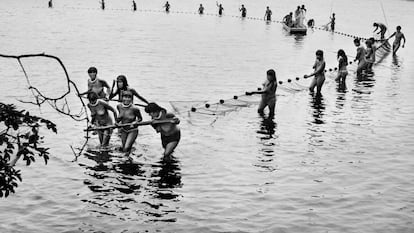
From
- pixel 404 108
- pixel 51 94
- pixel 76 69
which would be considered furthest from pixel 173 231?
pixel 76 69

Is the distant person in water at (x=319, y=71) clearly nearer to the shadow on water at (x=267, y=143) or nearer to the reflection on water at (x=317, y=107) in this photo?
the reflection on water at (x=317, y=107)

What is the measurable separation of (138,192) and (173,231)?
6.93 ft

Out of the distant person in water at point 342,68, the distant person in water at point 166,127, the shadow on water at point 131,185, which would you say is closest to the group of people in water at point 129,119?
the distant person in water at point 166,127

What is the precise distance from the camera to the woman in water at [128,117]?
52.7 ft

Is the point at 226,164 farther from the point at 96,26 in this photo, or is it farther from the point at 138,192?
the point at 96,26

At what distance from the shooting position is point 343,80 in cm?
3086

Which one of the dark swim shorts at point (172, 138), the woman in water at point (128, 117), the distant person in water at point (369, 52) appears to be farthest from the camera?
the distant person in water at point (369, 52)

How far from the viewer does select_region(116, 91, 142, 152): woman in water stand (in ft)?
52.7

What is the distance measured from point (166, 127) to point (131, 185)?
1.98 m

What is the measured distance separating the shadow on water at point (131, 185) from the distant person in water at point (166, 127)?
53 centimetres

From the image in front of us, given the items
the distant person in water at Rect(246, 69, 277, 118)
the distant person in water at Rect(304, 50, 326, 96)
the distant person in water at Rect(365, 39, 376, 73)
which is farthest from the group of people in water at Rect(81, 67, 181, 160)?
the distant person in water at Rect(365, 39, 376, 73)

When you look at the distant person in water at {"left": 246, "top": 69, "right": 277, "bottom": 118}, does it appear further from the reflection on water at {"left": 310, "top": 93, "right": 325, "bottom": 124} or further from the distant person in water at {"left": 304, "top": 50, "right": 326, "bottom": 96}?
the distant person in water at {"left": 304, "top": 50, "right": 326, "bottom": 96}

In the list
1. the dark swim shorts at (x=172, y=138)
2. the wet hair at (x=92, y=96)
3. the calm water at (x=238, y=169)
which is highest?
the wet hair at (x=92, y=96)

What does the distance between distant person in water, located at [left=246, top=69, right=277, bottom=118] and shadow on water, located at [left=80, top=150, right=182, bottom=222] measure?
20.3ft
